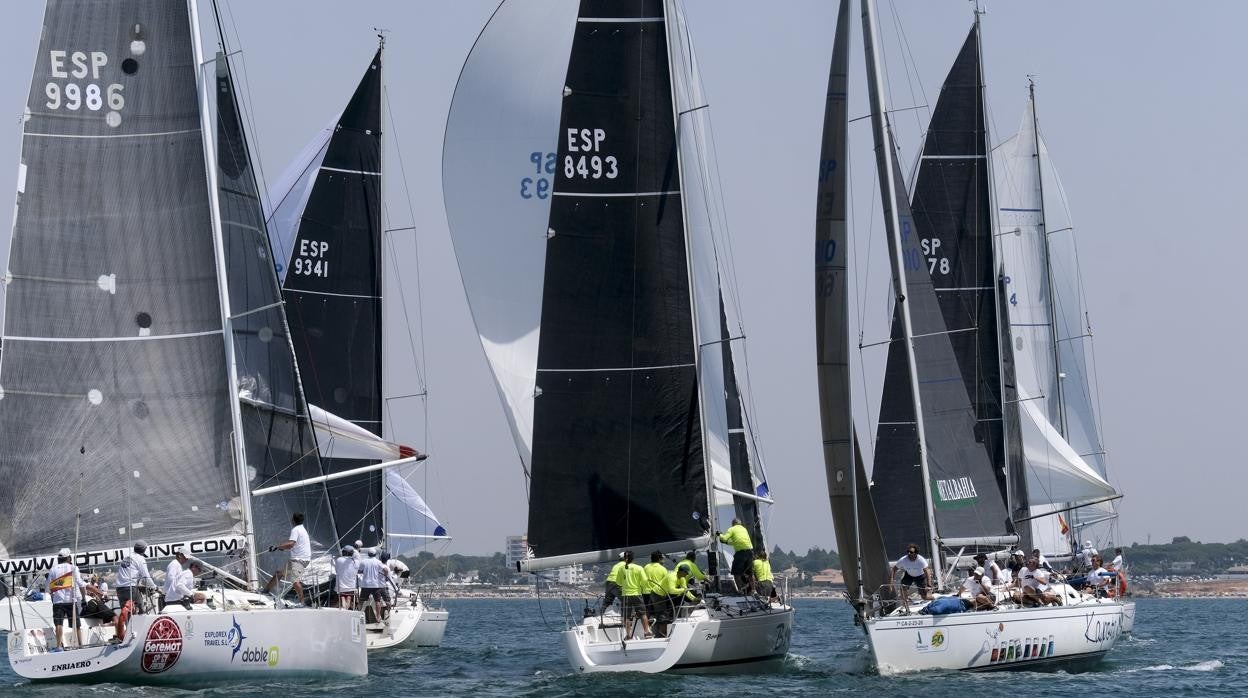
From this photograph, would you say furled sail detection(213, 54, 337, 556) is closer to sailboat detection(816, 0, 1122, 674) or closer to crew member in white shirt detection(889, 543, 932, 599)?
sailboat detection(816, 0, 1122, 674)

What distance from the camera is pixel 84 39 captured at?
2212 centimetres

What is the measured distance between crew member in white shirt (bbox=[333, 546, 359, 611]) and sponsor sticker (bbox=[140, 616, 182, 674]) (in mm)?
3579

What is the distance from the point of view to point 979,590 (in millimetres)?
23078

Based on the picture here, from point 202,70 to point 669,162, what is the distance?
6400mm

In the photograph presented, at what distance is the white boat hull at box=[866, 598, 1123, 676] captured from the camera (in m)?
21.7

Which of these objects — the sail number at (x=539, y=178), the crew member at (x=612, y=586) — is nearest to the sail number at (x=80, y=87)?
the sail number at (x=539, y=178)

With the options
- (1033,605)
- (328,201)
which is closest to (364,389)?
(328,201)

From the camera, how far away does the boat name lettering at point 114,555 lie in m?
21.5

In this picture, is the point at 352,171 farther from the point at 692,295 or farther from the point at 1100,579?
the point at 1100,579

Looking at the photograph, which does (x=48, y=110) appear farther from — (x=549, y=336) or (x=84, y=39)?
(x=549, y=336)

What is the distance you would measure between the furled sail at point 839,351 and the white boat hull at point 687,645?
1649mm

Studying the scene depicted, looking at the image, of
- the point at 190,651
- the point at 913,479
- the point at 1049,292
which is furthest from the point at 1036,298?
the point at 190,651

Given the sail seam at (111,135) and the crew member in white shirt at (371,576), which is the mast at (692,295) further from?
the sail seam at (111,135)

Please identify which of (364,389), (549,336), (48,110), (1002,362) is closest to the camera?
(48,110)
